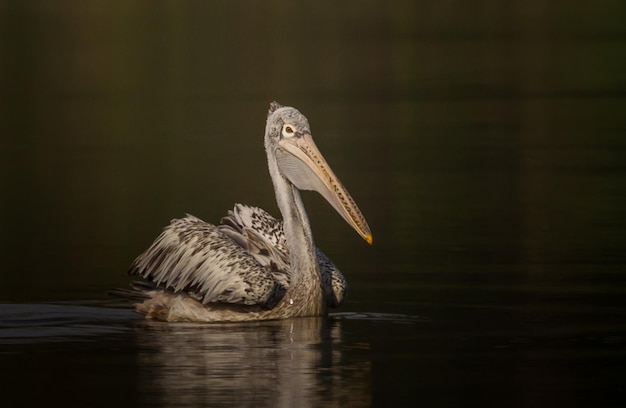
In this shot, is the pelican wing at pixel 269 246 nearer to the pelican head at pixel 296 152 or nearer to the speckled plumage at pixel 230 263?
the speckled plumage at pixel 230 263

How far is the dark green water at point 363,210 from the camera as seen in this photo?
36.1 feet

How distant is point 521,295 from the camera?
1373 centimetres

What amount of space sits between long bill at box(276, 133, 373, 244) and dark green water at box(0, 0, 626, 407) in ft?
2.65

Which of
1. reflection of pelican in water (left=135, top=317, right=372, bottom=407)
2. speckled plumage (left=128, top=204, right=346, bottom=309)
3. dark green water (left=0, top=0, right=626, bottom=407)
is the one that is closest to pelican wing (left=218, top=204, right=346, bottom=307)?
speckled plumage (left=128, top=204, right=346, bottom=309)

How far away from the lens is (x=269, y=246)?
13.7 metres

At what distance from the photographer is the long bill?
1308 centimetres

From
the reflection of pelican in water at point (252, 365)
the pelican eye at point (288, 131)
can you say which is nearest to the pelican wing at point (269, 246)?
the reflection of pelican in water at point (252, 365)

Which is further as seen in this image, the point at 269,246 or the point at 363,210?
the point at 363,210

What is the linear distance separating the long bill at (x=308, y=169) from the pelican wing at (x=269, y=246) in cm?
37

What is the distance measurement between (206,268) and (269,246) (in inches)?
31.2

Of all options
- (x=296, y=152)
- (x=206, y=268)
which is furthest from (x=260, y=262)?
(x=296, y=152)

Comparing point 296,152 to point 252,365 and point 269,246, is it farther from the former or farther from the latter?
point 252,365

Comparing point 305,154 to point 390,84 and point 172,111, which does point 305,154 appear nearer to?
point 172,111

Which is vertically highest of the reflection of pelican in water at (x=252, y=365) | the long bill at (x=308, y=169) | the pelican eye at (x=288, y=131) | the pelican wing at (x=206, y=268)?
the pelican eye at (x=288, y=131)
